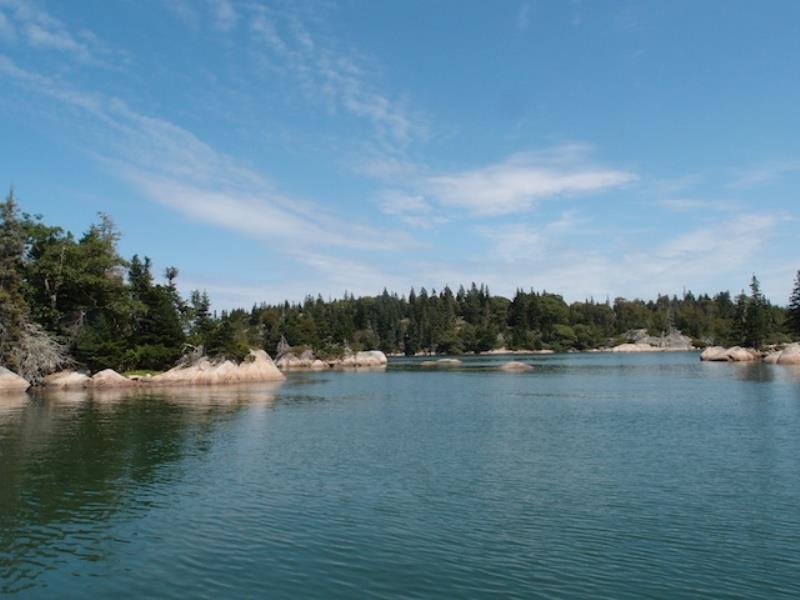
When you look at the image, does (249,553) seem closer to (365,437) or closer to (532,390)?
(365,437)

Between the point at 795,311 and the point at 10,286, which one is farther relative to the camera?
the point at 795,311

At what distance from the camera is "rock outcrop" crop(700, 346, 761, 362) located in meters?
147

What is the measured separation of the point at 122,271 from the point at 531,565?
325 feet

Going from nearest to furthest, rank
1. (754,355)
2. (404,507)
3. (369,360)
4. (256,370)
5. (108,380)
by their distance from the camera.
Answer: (404,507)
(108,380)
(256,370)
(754,355)
(369,360)

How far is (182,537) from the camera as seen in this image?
21.2 meters

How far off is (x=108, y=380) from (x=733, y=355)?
429 feet

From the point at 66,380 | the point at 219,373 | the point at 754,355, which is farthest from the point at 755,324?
the point at 66,380

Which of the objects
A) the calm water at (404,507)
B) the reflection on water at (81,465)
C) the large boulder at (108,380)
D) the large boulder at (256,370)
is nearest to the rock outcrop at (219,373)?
the large boulder at (256,370)

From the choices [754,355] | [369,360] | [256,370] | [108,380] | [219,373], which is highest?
[754,355]

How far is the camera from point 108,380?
8675cm

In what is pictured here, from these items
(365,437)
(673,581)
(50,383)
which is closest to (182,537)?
(673,581)

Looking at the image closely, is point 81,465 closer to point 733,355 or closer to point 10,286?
point 10,286

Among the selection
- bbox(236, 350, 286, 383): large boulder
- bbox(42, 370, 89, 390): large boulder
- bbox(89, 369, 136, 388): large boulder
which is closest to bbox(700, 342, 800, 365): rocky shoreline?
bbox(236, 350, 286, 383): large boulder

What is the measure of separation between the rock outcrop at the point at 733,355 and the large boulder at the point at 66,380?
437 ft
